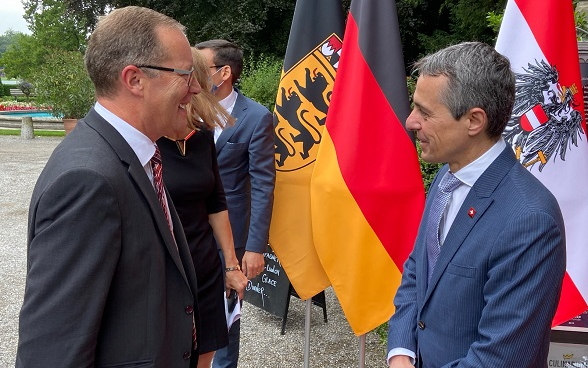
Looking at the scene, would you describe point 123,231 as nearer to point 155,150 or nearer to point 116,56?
point 155,150

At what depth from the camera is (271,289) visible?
5062 mm

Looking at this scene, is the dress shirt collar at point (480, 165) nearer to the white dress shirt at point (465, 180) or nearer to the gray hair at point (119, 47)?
the white dress shirt at point (465, 180)

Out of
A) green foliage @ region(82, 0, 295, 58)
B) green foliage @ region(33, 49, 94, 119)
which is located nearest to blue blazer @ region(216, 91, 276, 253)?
green foliage @ region(82, 0, 295, 58)

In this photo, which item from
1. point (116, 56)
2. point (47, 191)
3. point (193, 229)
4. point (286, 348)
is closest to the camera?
point (47, 191)

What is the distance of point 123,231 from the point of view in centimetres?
153

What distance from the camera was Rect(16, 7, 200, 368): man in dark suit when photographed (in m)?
1.43

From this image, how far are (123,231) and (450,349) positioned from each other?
109 centimetres

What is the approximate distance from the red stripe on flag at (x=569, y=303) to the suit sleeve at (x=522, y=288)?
127 cm

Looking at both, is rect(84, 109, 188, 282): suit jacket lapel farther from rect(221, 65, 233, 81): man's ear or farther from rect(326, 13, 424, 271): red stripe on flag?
rect(221, 65, 233, 81): man's ear

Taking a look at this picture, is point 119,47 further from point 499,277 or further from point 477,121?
point 499,277

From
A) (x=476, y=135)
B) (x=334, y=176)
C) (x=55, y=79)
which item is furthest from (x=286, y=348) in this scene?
(x=55, y=79)

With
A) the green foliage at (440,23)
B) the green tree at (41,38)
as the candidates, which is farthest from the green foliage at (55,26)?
the green foliage at (440,23)

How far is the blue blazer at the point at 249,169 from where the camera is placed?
11.1 ft

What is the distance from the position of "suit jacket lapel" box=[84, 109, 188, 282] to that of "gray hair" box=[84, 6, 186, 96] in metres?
0.10
